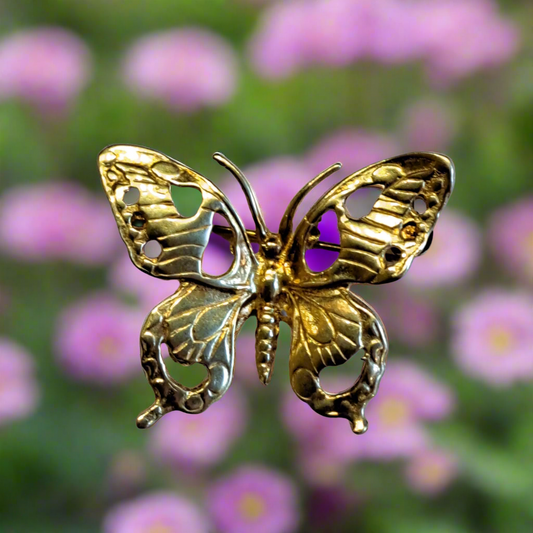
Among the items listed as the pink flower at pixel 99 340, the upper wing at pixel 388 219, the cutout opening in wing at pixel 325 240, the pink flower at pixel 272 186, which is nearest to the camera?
the upper wing at pixel 388 219

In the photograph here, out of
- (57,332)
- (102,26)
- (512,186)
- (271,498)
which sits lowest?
(271,498)

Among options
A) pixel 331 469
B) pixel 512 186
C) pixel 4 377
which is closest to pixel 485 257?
pixel 512 186

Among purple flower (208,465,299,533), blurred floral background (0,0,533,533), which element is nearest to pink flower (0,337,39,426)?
blurred floral background (0,0,533,533)

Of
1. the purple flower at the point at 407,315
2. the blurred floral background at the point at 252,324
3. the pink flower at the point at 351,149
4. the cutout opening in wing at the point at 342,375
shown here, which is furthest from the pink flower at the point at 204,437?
the pink flower at the point at 351,149

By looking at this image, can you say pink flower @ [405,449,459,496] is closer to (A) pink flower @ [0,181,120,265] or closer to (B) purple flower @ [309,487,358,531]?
(B) purple flower @ [309,487,358,531]

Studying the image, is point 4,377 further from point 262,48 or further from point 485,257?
point 485,257

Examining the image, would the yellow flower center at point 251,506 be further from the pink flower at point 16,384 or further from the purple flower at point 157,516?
the pink flower at point 16,384

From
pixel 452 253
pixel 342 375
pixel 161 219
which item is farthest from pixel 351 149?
pixel 161 219
